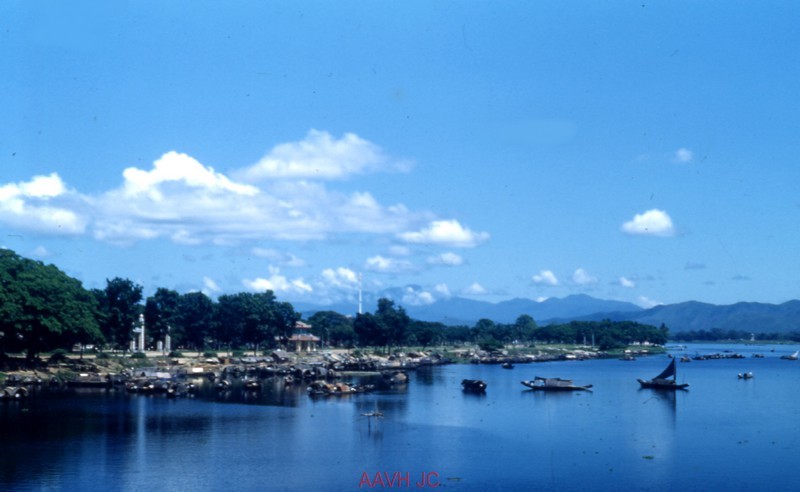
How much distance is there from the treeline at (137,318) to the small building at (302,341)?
8.63 metres

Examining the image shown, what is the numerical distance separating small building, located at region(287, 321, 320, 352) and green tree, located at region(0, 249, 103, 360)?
2427 inches

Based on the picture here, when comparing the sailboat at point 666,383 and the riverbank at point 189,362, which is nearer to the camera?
the riverbank at point 189,362

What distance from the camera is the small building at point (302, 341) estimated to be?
14380 cm

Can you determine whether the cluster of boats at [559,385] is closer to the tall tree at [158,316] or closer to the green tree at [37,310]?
the green tree at [37,310]

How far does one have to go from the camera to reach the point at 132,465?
38.6 meters

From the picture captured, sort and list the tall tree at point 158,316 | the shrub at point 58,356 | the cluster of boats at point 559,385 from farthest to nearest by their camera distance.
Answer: the tall tree at point 158,316
the shrub at point 58,356
the cluster of boats at point 559,385

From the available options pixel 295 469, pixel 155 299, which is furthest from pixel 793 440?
pixel 155 299

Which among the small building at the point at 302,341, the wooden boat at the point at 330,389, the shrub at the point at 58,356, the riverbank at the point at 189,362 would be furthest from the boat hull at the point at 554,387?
the small building at the point at 302,341

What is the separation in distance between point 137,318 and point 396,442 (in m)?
59.7

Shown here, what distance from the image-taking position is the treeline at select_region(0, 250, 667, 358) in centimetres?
7262

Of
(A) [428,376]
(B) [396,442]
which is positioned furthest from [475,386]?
(B) [396,442]

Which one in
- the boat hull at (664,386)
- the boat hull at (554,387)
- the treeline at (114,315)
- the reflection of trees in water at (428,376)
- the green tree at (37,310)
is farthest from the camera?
the reflection of trees in water at (428,376)

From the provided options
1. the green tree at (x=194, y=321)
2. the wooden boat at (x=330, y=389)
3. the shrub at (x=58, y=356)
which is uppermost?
the green tree at (x=194, y=321)

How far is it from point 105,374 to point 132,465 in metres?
43.1
